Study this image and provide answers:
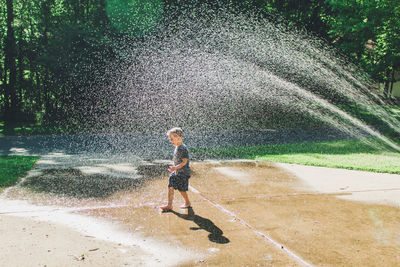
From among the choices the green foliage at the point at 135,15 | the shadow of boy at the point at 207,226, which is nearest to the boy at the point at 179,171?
the shadow of boy at the point at 207,226

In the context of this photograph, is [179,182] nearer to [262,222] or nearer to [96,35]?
[262,222]

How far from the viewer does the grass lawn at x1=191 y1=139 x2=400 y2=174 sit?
7.07m

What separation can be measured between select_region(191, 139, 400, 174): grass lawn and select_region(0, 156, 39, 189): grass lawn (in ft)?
12.4

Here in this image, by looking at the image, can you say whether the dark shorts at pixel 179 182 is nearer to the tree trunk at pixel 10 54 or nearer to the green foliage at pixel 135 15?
the green foliage at pixel 135 15

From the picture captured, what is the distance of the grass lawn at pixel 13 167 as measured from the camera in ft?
18.1

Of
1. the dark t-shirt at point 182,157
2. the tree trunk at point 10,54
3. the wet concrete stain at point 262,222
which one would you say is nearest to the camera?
the wet concrete stain at point 262,222

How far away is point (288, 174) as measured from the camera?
6219 millimetres

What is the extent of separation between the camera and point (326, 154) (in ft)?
27.6

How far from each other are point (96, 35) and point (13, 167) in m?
8.88

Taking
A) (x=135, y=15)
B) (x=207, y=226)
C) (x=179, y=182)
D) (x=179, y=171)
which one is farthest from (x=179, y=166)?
(x=135, y=15)

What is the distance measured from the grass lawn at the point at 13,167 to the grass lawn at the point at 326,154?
3.77 metres

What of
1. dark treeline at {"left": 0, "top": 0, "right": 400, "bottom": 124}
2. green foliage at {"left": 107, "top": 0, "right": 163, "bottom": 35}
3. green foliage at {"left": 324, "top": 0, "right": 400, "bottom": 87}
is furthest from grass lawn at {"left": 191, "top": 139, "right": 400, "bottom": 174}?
green foliage at {"left": 107, "top": 0, "right": 163, "bottom": 35}

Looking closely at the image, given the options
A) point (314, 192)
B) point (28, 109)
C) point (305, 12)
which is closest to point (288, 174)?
point (314, 192)

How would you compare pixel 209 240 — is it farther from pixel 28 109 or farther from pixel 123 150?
pixel 28 109
